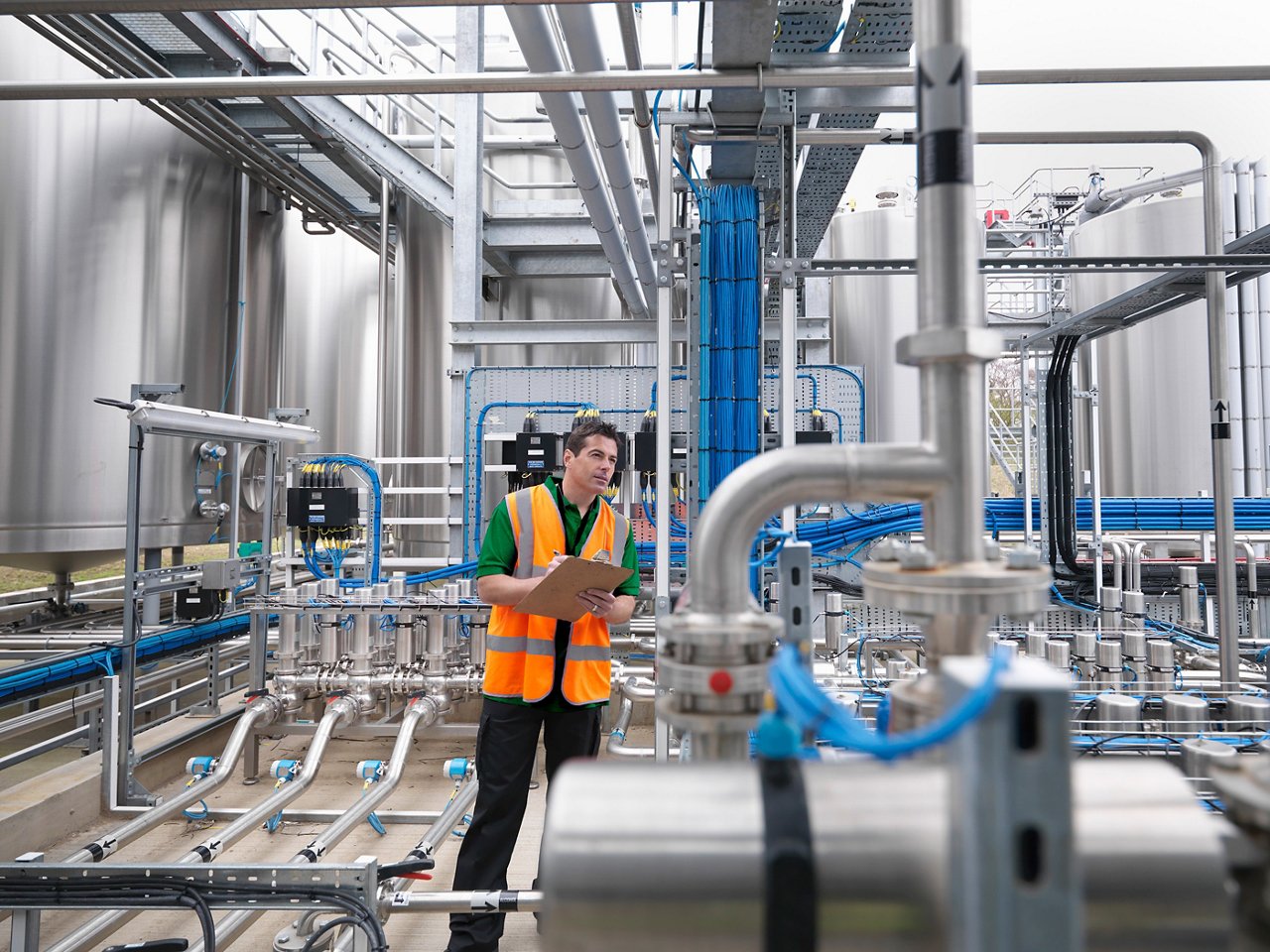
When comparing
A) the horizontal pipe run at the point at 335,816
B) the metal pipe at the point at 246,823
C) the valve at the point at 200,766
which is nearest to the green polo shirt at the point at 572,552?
the metal pipe at the point at 246,823

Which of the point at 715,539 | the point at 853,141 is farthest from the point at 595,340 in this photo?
the point at 715,539

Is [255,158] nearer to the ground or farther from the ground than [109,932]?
farther from the ground

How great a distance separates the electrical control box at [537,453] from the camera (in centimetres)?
427

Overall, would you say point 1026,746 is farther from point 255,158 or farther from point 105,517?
point 255,158

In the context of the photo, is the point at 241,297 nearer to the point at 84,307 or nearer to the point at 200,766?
the point at 84,307

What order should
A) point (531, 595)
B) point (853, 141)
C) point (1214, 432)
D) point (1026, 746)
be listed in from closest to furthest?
point (1026, 746), point (531, 595), point (1214, 432), point (853, 141)

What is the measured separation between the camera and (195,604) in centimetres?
369

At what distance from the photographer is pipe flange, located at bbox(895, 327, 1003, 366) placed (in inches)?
29.6

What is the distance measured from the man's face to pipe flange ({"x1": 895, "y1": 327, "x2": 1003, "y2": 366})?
1.53 metres

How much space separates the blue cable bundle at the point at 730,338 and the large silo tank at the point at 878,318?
3.62 meters

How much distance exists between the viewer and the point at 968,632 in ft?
2.43

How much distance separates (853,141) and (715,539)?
8.45 feet

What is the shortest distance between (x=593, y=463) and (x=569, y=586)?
0.41 meters

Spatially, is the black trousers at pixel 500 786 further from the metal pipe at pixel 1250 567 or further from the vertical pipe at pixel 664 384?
the metal pipe at pixel 1250 567
